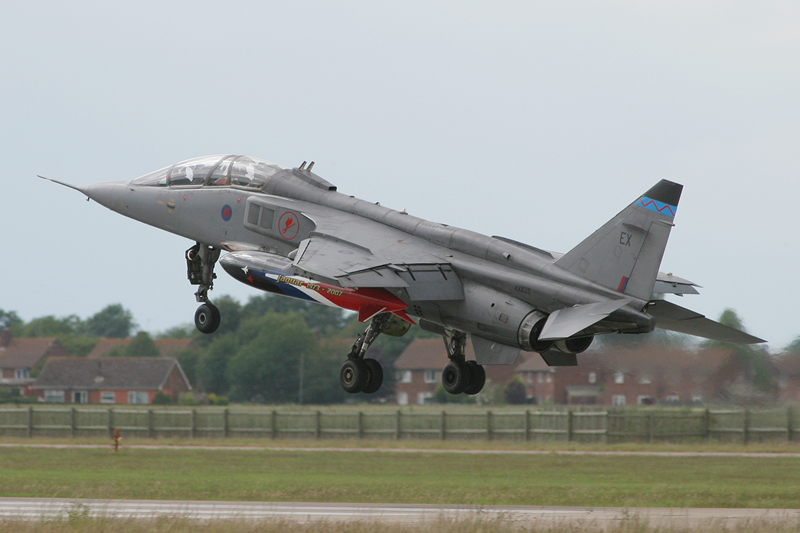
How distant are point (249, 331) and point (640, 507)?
64.7 m

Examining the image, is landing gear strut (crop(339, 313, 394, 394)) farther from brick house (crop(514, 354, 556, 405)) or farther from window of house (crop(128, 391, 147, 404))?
window of house (crop(128, 391, 147, 404))

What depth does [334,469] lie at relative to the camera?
4222 centimetres

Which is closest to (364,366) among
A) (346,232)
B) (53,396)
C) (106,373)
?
(346,232)

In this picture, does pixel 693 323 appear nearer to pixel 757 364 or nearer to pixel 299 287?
pixel 299 287

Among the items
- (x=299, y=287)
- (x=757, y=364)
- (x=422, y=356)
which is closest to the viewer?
(x=299, y=287)

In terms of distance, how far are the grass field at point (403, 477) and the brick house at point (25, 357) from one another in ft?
153

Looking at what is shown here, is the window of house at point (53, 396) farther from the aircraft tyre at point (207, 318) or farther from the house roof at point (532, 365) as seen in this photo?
the aircraft tyre at point (207, 318)

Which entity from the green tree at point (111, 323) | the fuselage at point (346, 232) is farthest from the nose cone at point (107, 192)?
the green tree at point (111, 323)

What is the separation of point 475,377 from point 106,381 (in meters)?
70.6

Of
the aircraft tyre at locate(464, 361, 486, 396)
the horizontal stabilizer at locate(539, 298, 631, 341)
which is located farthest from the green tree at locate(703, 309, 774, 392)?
the horizontal stabilizer at locate(539, 298, 631, 341)

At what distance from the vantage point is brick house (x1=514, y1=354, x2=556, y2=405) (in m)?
72.9

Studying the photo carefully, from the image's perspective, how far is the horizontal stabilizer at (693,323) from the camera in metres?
19.5

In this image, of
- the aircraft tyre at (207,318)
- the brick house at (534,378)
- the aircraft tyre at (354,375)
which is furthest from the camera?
the brick house at (534,378)

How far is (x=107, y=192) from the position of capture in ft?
81.3
